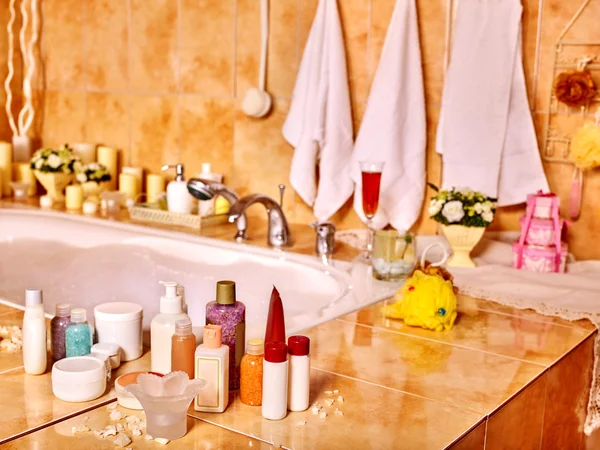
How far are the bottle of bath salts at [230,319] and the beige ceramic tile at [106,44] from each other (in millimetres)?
2071

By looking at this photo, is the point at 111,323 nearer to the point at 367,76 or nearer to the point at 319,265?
the point at 319,265

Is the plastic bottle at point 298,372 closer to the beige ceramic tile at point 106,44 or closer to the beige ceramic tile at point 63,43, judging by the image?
the beige ceramic tile at point 106,44

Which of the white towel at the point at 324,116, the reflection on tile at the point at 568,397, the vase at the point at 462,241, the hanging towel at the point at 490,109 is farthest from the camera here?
the white towel at the point at 324,116

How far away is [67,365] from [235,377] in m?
0.28

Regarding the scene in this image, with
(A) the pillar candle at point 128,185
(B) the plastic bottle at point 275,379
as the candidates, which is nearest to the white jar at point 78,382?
(B) the plastic bottle at point 275,379

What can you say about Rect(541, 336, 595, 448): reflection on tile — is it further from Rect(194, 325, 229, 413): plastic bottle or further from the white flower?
Rect(194, 325, 229, 413): plastic bottle

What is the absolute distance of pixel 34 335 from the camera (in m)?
1.36

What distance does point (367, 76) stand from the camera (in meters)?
2.59

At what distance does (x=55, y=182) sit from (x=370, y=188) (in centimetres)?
138

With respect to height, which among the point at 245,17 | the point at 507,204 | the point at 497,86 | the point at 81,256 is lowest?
the point at 81,256

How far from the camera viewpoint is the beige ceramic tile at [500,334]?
5.32 feet

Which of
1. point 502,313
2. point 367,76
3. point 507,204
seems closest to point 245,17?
point 367,76

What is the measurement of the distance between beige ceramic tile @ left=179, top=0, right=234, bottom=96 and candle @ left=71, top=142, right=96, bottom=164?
0.51 meters

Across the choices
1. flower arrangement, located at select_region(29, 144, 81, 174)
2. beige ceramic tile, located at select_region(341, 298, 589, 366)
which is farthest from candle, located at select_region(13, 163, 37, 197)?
beige ceramic tile, located at select_region(341, 298, 589, 366)
